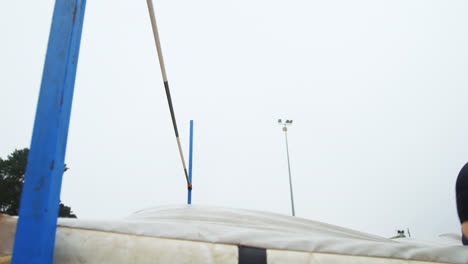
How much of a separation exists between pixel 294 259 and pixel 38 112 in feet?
2.19

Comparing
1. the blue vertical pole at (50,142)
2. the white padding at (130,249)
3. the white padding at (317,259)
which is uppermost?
the blue vertical pole at (50,142)

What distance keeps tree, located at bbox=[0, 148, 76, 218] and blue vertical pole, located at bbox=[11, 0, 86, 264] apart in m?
13.1

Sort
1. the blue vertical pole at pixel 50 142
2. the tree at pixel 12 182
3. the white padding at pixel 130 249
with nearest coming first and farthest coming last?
1. the blue vertical pole at pixel 50 142
2. the white padding at pixel 130 249
3. the tree at pixel 12 182

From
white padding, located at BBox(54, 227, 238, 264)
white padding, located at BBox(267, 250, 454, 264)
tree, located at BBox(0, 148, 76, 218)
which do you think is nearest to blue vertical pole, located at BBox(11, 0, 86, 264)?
white padding, located at BBox(54, 227, 238, 264)

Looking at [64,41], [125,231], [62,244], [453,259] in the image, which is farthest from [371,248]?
[64,41]

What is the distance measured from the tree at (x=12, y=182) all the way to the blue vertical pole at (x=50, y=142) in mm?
13116

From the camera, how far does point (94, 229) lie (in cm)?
60

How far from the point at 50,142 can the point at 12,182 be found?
573 inches

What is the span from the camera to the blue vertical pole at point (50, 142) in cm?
47

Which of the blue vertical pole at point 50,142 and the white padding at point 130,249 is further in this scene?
the white padding at point 130,249

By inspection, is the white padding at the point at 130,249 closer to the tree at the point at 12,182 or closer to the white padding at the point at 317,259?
the white padding at the point at 317,259

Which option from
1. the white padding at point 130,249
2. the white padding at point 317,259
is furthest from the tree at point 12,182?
the white padding at point 317,259

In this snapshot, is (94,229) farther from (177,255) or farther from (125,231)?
(177,255)

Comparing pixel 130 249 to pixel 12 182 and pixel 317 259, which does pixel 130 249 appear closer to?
pixel 317 259
